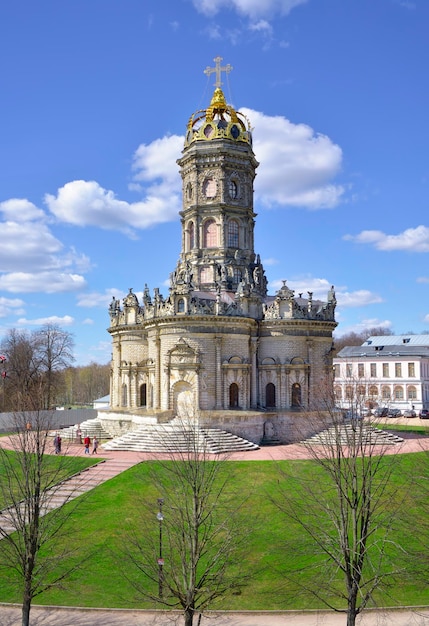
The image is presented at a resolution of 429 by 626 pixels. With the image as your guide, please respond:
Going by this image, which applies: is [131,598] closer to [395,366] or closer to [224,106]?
[224,106]

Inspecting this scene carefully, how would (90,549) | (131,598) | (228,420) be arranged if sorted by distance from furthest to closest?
(228,420) → (90,549) → (131,598)

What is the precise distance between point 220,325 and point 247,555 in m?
25.7

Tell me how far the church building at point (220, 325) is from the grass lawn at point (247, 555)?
14.0 meters

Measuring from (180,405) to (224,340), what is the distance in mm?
6127

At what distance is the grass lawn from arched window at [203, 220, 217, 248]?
2800 cm

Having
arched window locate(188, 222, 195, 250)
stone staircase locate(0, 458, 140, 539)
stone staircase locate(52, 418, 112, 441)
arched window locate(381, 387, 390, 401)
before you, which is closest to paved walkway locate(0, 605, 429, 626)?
stone staircase locate(0, 458, 140, 539)

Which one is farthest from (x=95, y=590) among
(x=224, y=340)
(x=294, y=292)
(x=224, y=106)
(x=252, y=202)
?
(x=224, y=106)

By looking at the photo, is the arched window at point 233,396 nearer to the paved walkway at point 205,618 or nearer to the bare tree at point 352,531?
the bare tree at point 352,531

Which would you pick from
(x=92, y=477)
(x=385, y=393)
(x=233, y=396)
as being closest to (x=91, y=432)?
(x=233, y=396)

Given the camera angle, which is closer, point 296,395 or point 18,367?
point 296,395

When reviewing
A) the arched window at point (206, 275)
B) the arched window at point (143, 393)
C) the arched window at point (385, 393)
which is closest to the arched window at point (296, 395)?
the arched window at point (206, 275)

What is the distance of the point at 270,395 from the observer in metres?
51.9

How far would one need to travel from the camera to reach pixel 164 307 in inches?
1943

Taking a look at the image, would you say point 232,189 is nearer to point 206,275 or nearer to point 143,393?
point 206,275
